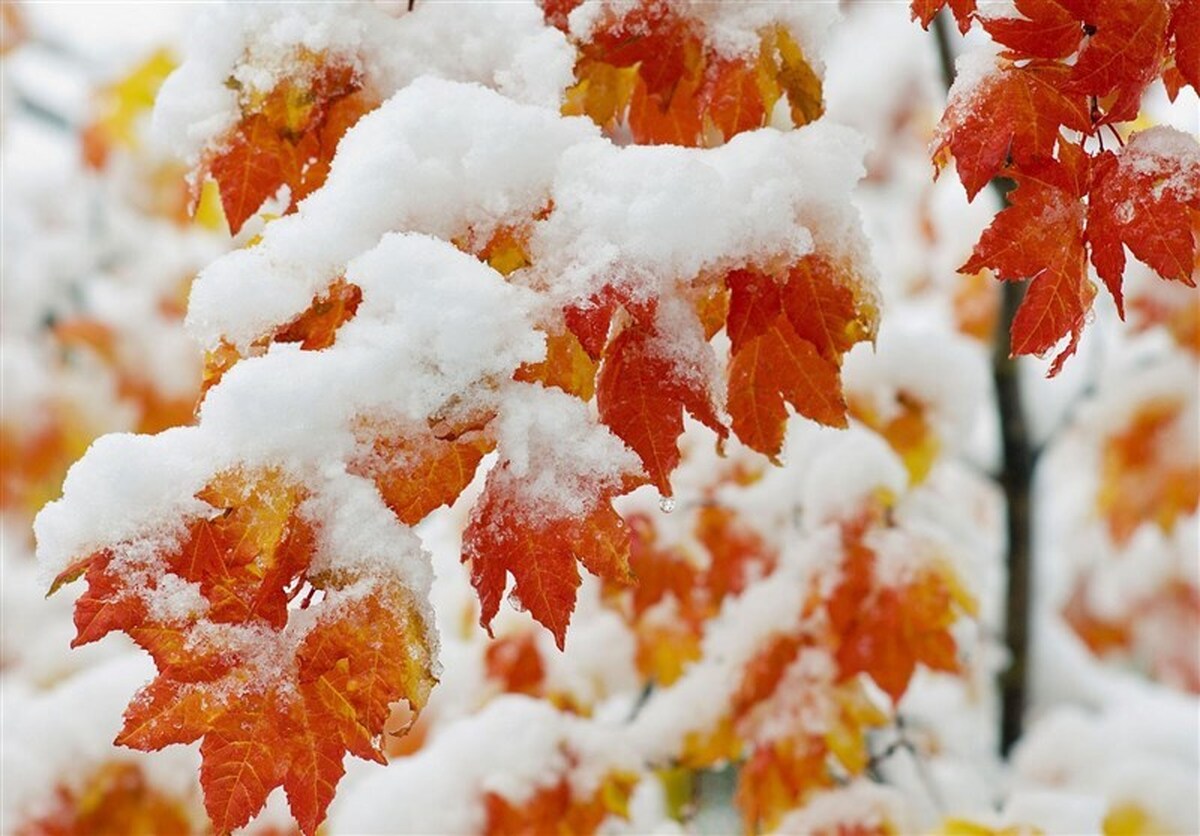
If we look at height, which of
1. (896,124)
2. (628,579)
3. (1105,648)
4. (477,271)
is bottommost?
(628,579)

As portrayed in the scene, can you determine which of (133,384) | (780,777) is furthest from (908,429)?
(133,384)

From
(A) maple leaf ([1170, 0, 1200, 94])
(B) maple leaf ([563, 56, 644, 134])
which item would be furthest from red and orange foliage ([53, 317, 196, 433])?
(A) maple leaf ([1170, 0, 1200, 94])

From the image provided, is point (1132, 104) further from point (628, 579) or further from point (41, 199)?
point (41, 199)

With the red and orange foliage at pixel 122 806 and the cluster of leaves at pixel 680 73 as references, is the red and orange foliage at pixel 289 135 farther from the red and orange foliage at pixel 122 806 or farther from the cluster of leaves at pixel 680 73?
the red and orange foliage at pixel 122 806

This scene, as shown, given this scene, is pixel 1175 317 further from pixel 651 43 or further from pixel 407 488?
pixel 407 488

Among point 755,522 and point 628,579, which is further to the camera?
point 755,522

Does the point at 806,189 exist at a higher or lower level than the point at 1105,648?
lower

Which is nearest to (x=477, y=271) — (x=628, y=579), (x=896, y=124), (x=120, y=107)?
(x=628, y=579)
